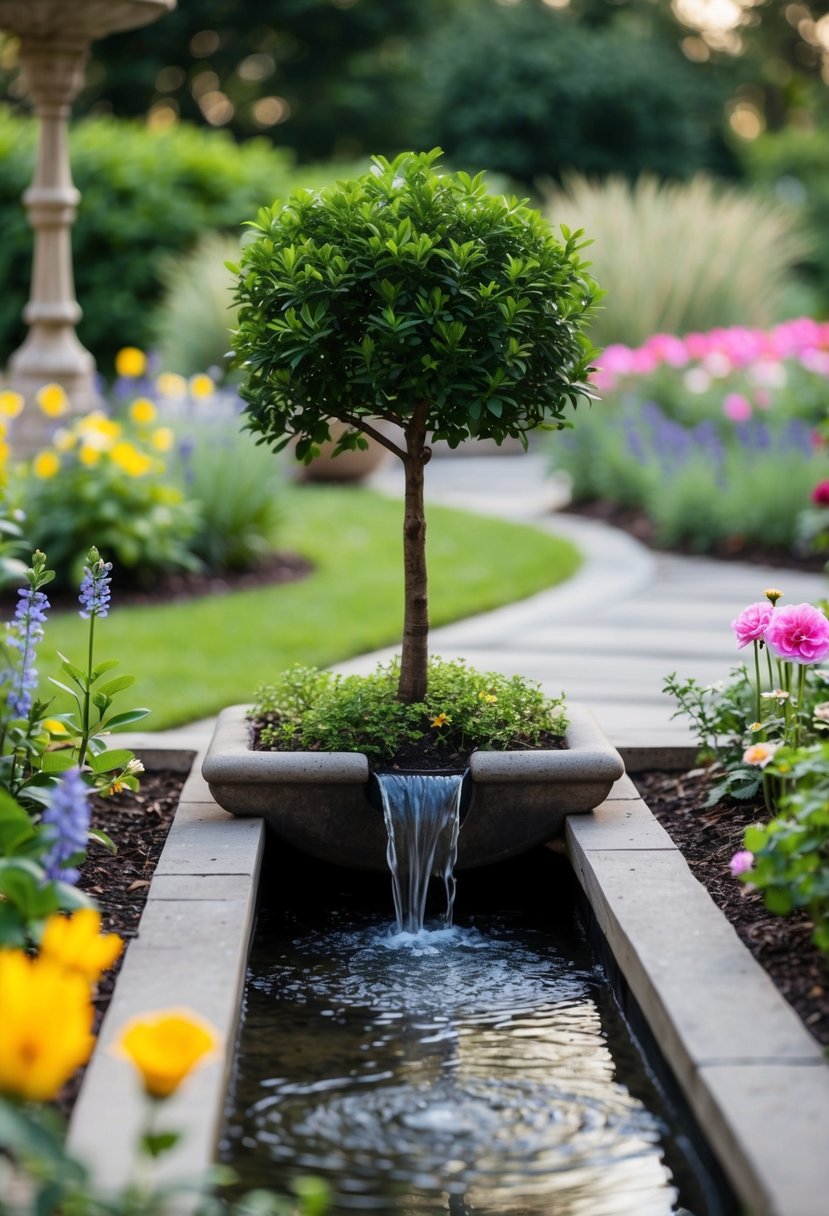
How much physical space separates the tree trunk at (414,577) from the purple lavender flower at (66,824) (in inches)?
61.2

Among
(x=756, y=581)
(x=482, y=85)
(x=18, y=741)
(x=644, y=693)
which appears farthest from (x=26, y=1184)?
(x=482, y=85)

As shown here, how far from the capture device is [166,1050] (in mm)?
1699

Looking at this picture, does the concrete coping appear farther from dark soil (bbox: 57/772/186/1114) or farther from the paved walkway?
the paved walkway

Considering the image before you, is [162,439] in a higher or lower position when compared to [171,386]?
lower

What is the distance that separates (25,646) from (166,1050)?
5.45ft

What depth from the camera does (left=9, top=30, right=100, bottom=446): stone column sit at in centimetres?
791

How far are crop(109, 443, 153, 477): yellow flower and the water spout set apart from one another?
3912 mm

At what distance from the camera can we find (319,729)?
12.8ft

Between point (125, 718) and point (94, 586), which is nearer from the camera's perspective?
point (94, 586)

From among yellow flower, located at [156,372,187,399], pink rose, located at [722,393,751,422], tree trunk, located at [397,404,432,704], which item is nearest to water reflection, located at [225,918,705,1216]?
tree trunk, located at [397,404,432,704]

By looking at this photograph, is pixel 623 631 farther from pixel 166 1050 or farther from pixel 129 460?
pixel 166 1050

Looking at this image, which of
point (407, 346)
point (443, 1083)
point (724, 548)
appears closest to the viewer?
point (443, 1083)

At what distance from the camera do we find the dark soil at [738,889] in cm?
284

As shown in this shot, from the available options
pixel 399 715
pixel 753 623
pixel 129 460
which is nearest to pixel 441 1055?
pixel 399 715
